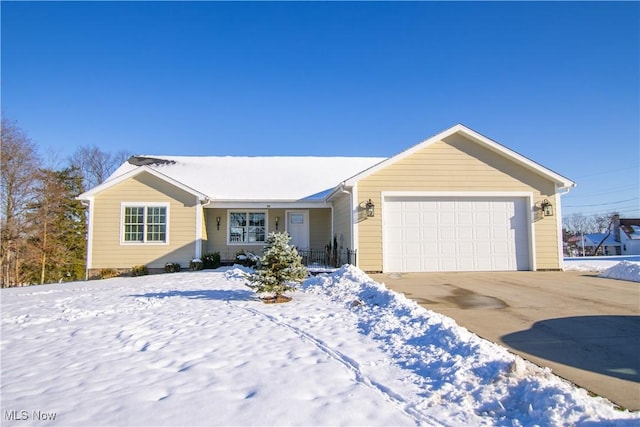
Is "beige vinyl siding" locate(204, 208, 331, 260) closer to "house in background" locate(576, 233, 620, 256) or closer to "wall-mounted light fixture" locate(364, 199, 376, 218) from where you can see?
"wall-mounted light fixture" locate(364, 199, 376, 218)

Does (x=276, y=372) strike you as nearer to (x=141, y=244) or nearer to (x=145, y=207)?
(x=141, y=244)

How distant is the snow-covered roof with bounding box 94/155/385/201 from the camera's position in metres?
16.0

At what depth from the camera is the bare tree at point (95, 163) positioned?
33344 millimetres

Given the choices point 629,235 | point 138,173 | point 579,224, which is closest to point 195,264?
point 138,173

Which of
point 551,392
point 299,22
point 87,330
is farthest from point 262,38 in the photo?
point 551,392

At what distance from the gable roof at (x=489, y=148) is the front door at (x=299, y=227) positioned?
5366 mm

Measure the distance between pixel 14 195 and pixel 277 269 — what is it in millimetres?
22433

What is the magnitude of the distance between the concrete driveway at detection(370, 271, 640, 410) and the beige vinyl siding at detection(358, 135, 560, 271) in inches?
77.9

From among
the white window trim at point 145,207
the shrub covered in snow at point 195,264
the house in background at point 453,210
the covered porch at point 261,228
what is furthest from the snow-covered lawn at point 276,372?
the covered porch at point 261,228

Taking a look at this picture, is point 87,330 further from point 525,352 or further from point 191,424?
point 525,352

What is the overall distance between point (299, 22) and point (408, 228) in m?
7.63

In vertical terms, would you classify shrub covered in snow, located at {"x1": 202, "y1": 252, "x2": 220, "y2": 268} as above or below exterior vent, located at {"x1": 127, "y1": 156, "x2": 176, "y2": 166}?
below

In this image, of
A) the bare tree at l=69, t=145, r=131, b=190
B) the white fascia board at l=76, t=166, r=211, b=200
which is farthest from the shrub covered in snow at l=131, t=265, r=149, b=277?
the bare tree at l=69, t=145, r=131, b=190

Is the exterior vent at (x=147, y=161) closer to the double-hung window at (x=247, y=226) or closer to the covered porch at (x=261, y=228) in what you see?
the covered porch at (x=261, y=228)
